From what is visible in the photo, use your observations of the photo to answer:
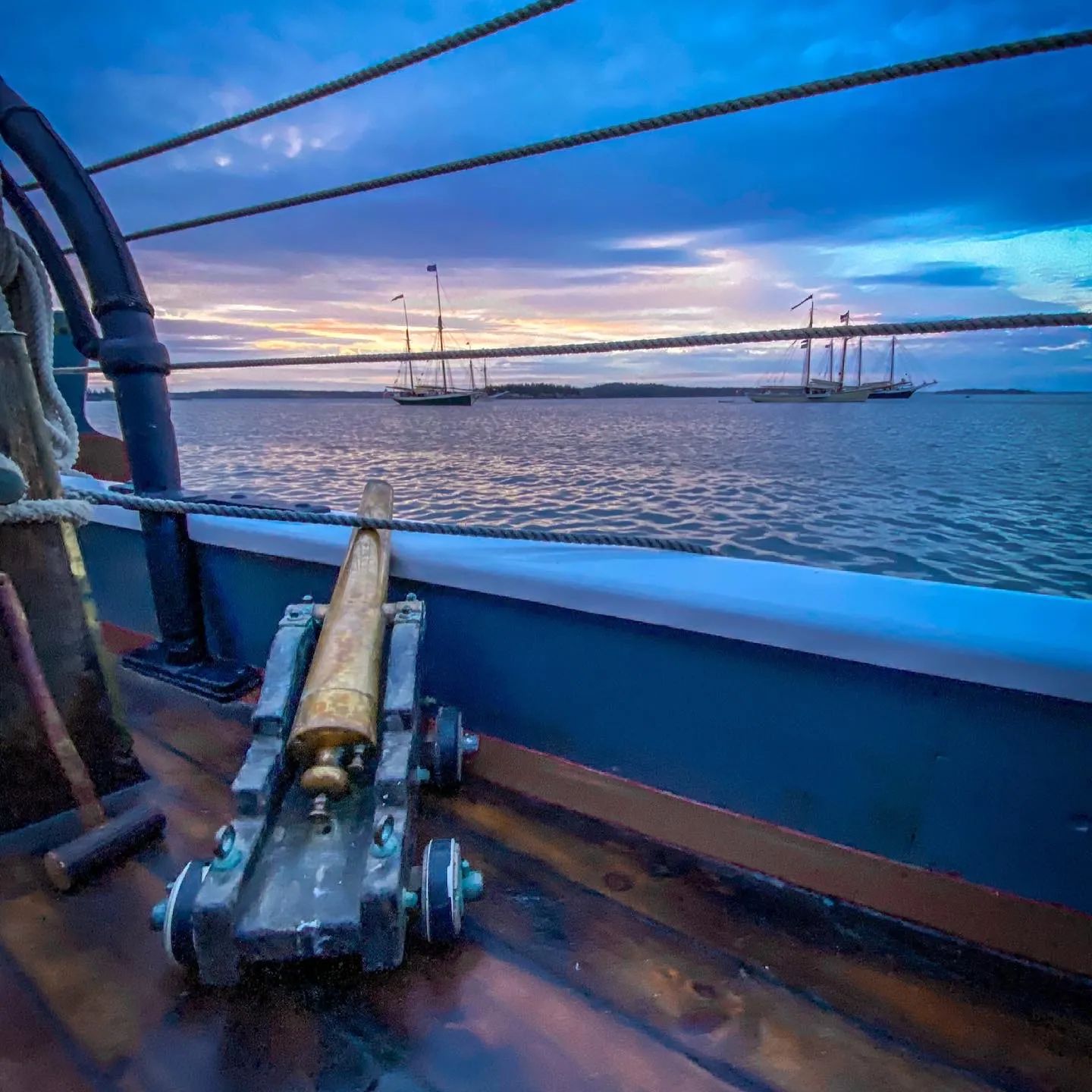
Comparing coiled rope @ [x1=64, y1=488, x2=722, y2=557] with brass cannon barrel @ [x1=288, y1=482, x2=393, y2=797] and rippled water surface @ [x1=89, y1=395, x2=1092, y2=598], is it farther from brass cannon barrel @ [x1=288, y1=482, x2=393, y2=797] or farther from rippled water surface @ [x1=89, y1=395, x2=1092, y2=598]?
rippled water surface @ [x1=89, y1=395, x2=1092, y2=598]

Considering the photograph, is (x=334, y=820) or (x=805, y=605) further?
(x=805, y=605)

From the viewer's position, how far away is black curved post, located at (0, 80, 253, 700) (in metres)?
2.46

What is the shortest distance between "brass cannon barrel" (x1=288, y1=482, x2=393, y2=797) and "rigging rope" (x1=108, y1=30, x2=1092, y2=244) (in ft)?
3.65

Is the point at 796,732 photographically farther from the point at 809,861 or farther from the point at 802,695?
the point at 809,861

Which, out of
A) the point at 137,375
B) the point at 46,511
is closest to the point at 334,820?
the point at 46,511

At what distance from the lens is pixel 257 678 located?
2.76 meters

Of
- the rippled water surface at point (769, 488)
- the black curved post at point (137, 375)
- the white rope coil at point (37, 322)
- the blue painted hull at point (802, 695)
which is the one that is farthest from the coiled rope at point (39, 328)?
the rippled water surface at point (769, 488)

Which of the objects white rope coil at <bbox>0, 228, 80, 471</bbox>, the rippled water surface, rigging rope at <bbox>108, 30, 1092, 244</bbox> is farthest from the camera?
the rippled water surface

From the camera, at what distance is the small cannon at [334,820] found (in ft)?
4.36

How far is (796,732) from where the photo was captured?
70.0 inches

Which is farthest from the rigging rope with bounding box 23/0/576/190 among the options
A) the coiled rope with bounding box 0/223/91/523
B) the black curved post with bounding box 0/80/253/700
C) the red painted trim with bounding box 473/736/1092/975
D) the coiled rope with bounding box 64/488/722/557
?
the red painted trim with bounding box 473/736/1092/975

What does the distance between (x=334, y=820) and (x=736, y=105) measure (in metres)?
1.76

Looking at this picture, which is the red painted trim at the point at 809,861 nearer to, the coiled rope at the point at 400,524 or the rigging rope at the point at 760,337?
the coiled rope at the point at 400,524

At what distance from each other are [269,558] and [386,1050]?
1827 mm
